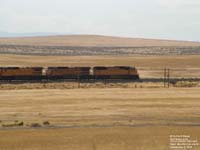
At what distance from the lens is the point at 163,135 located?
23.3m

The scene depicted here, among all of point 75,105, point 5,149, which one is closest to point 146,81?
point 75,105

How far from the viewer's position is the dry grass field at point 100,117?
72.1ft

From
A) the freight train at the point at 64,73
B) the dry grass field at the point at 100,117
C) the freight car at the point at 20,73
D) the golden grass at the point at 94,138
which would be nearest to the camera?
the golden grass at the point at 94,138

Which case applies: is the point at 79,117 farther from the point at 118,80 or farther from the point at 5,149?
the point at 118,80

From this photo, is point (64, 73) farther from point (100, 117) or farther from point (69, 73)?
point (100, 117)

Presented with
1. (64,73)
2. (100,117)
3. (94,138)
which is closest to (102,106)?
(100,117)

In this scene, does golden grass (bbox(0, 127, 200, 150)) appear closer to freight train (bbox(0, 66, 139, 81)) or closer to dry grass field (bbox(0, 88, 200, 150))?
dry grass field (bbox(0, 88, 200, 150))

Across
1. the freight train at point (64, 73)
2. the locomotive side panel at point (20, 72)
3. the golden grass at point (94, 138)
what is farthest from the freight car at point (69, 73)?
the golden grass at point (94, 138)

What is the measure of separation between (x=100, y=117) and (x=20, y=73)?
24586mm

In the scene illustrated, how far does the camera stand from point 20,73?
53.0m

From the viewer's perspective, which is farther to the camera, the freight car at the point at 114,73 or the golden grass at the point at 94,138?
the freight car at the point at 114,73

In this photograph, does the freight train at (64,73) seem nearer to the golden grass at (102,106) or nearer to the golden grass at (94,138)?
the golden grass at (102,106)

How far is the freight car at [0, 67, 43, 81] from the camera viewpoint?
171 feet

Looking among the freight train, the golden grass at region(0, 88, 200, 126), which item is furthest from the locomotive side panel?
the golden grass at region(0, 88, 200, 126)
